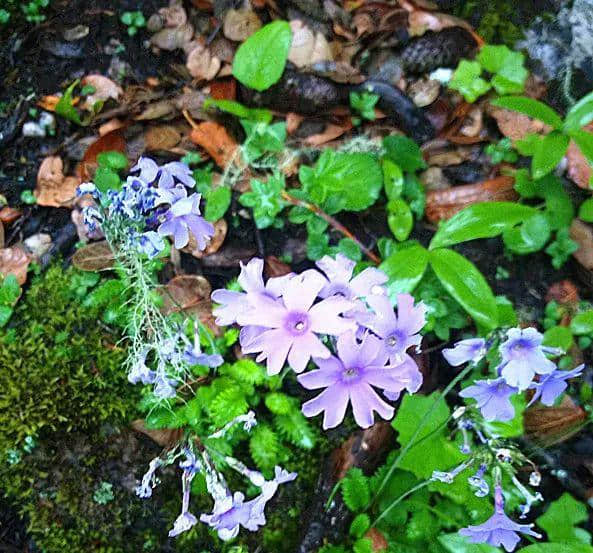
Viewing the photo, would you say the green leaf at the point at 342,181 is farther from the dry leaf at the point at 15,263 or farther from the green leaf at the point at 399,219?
the dry leaf at the point at 15,263

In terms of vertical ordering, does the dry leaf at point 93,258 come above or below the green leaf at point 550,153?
below

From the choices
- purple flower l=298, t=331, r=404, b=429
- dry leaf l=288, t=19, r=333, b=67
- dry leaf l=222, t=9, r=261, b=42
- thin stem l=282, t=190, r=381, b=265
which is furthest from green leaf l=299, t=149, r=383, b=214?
purple flower l=298, t=331, r=404, b=429

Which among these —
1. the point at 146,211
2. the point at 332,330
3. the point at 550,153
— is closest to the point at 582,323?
the point at 550,153

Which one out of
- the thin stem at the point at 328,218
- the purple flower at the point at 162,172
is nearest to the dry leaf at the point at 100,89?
the thin stem at the point at 328,218

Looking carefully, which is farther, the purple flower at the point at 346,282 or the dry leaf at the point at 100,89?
the dry leaf at the point at 100,89

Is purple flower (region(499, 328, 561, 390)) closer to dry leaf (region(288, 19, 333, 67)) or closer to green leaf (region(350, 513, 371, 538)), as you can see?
green leaf (region(350, 513, 371, 538))

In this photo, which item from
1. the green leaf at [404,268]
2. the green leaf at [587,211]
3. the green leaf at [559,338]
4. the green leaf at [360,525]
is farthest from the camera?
the green leaf at [587,211]

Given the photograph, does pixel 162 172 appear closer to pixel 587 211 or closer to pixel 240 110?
pixel 240 110
